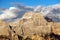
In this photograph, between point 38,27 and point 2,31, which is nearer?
point 2,31

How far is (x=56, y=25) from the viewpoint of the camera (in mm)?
27000

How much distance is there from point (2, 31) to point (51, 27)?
6034 millimetres

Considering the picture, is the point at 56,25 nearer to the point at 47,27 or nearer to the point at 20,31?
the point at 47,27

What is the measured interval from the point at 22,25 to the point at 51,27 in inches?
136

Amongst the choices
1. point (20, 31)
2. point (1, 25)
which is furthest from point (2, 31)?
point (20, 31)

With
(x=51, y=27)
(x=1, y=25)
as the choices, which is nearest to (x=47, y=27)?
(x=51, y=27)

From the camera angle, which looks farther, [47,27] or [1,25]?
[47,27]

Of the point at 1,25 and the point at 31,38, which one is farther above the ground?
the point at 1,25

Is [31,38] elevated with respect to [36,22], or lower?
lower

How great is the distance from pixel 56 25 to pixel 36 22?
2.40 metres

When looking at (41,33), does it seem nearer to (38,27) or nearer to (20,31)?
(38,27)

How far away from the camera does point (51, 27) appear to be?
86.8 ft

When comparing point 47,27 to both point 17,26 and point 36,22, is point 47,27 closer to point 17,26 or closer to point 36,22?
point 36,22

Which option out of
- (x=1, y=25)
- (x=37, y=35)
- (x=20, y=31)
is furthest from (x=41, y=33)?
(x=1, y=25)
